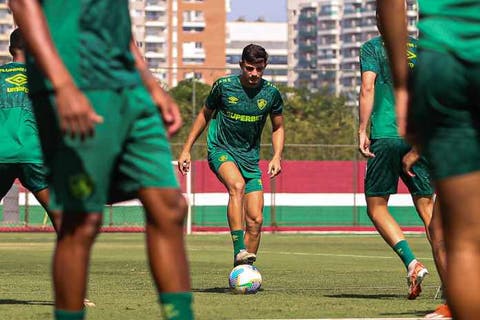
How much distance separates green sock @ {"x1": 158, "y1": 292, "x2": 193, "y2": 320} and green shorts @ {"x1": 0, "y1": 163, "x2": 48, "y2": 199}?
569 centimetres

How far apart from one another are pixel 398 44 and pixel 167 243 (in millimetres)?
1168

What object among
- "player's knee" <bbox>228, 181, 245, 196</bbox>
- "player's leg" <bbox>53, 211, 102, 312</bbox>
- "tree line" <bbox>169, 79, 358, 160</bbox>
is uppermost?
"player's leg" <bbox>53, 211, 102, 312</bbox>

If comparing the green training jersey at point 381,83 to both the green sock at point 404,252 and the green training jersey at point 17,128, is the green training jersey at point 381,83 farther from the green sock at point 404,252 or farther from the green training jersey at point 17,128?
the green training jersey at point 17,128

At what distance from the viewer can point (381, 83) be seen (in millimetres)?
11773

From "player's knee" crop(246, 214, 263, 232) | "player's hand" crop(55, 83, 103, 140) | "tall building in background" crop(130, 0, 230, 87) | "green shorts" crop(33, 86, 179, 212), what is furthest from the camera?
"tall building in background" crop(130, 0, 230, 87)

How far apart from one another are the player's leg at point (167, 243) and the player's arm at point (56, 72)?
1.67ft

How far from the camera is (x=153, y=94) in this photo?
607cm

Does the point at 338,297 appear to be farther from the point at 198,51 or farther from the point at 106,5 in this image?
the point at 198,51

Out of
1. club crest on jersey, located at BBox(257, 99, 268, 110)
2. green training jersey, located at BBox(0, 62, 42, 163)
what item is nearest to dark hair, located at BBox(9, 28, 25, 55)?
green training jersey, located at BBox(0, 62, 42, 163)

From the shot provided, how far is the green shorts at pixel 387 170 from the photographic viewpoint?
1166cm

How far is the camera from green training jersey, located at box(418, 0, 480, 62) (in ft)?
16.5

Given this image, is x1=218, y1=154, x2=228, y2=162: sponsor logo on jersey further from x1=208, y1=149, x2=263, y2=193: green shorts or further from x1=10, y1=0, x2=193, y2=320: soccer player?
x1=10, y1=0, x2=193, y2=320: soccer player

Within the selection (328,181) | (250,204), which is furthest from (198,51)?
(250,204)

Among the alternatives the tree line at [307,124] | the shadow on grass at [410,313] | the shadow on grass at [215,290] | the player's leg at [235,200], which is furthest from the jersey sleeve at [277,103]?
the tree line at [307,124]
